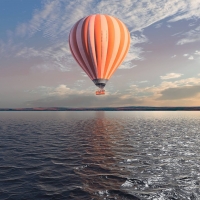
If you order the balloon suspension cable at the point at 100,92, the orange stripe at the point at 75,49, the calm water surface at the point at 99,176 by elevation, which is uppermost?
the orange stripe at the point at 75,49

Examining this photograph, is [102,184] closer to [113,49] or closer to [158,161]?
[158,161]

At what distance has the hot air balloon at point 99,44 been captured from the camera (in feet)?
133

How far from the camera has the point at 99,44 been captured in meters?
40.5

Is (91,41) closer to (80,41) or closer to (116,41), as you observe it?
(80,41)

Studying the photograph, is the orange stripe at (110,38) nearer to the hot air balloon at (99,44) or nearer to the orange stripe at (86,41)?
the hot air balloon at (99,44)

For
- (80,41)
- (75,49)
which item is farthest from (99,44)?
(75,49)

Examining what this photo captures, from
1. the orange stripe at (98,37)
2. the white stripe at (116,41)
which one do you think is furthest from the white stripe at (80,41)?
the white stripe at (116,41)

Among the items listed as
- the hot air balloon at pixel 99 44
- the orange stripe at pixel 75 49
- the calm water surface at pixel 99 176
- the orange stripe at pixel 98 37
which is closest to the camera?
the calm water surface at pixel 99 176

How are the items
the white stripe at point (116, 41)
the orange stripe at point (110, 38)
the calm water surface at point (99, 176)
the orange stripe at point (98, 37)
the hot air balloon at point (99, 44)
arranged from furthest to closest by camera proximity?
1. the white stripe at point (116, 41)
2. the orange stripe at point (110, 38)
3. the hot air balloon at point (99, 44)
4. the orange stripe at point (98, 37)
5. the calm water surface at point (99, 176)

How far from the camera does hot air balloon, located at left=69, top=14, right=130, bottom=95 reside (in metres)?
40.6

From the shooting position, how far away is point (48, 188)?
1348 centimetres

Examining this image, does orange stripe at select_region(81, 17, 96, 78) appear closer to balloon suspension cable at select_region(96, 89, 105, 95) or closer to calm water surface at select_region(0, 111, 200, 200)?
balloon suspension cable at select_region(96, 89, 105, 95)

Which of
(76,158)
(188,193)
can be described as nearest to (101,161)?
(76,158)

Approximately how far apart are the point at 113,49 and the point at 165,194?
33672mm
